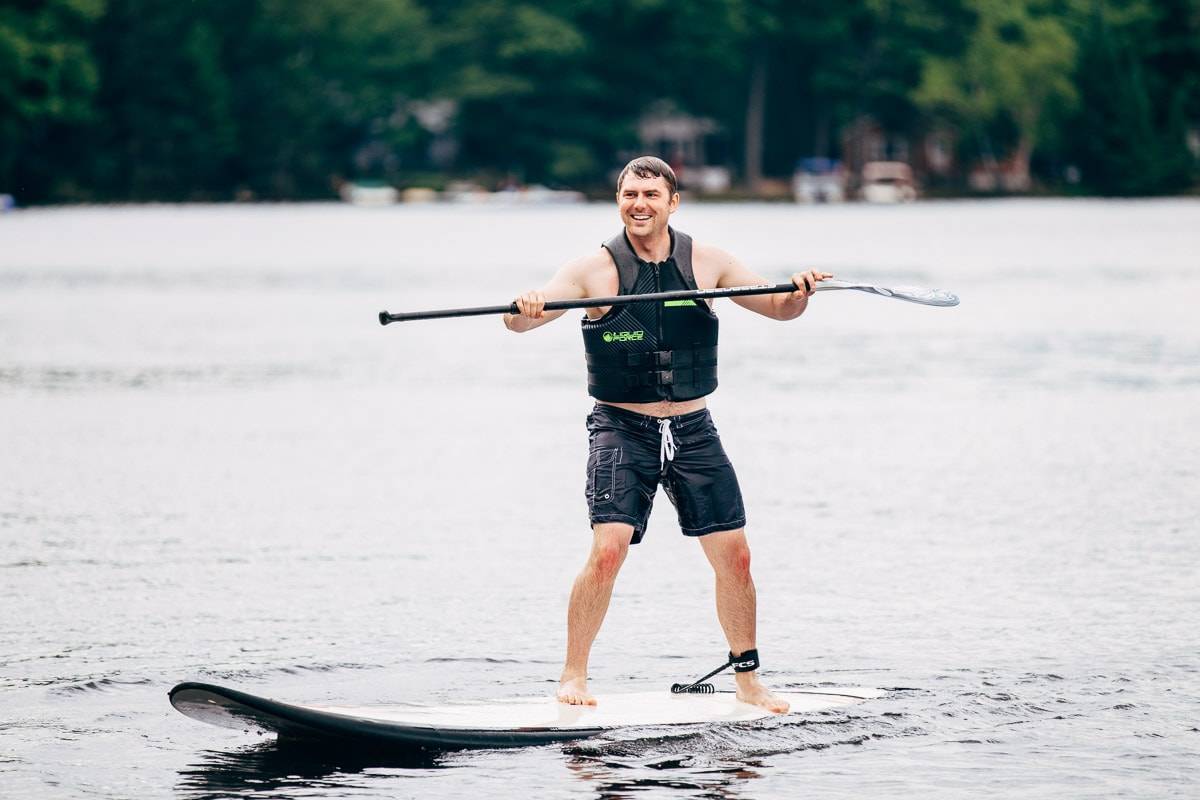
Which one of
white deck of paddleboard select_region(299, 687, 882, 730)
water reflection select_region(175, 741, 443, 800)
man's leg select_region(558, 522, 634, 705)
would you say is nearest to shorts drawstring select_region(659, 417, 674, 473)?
man's leg select_region(558, 522, 634, 705)

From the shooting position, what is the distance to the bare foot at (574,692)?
775 centimetres

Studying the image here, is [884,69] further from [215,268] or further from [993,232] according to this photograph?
[215,268]

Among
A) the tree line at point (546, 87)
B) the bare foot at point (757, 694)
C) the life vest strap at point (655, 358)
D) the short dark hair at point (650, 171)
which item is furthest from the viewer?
the tree line at point (546, 87)

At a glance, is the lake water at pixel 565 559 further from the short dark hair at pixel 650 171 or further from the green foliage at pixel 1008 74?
the green foliage at pixel 1008 74

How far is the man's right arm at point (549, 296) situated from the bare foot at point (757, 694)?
1434 millimetres

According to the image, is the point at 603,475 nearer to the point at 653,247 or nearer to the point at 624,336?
the point at 624,336

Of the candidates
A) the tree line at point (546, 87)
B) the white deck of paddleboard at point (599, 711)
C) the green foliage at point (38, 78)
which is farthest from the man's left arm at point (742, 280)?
the tree line at point (546, 87)

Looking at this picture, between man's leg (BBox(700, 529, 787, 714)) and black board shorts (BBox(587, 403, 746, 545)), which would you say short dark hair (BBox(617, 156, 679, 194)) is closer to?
black board shorts (BBox(587, 403, 746, 545))

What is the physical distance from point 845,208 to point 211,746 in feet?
320

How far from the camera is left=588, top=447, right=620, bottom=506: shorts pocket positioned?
7.51 meters

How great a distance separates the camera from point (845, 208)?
104 m

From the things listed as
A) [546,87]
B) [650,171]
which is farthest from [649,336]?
[546,87]

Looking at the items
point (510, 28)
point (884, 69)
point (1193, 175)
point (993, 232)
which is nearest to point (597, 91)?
point (510, 28)

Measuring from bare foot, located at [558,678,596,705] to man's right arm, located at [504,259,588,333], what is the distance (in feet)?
3.99
